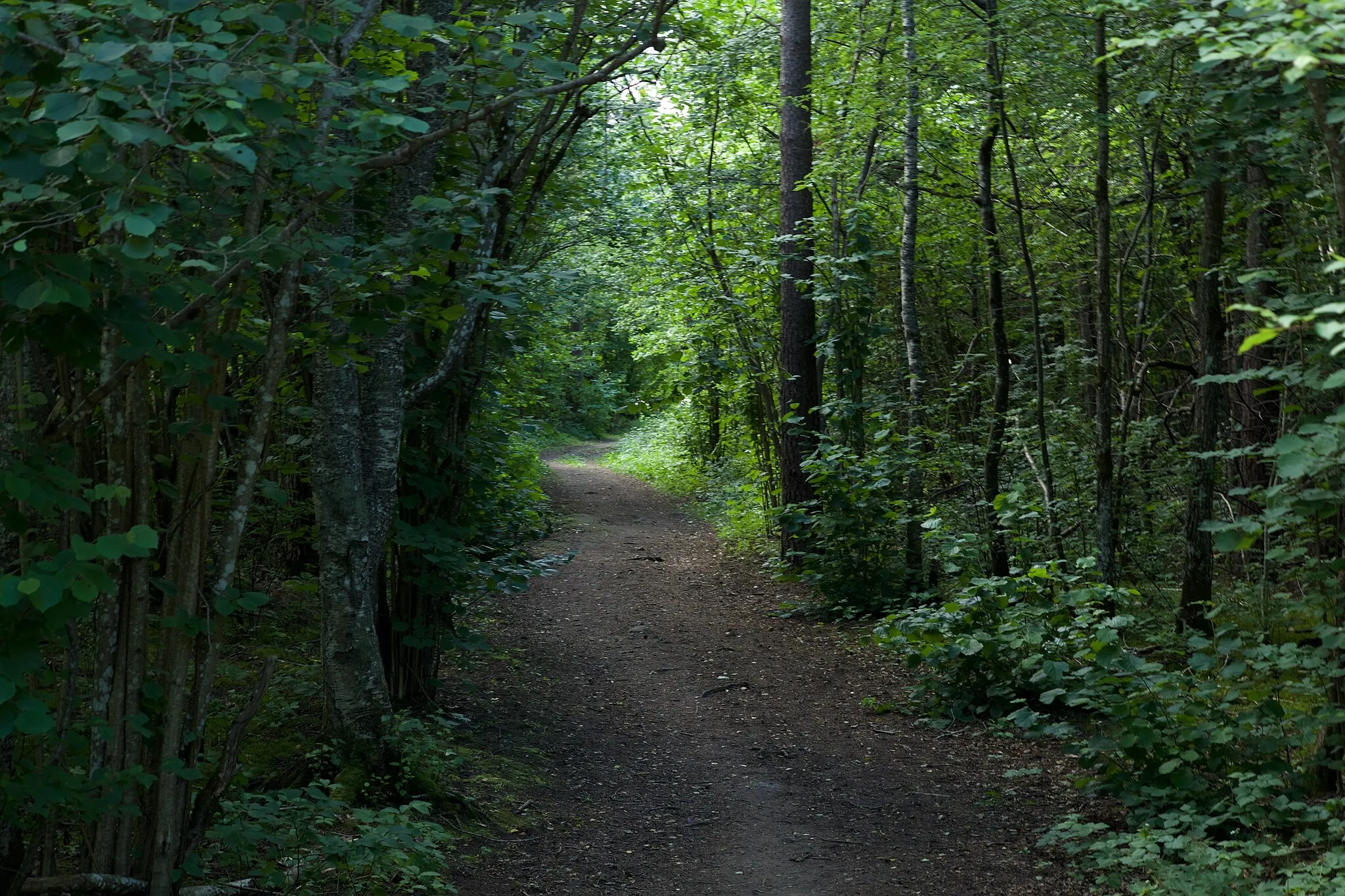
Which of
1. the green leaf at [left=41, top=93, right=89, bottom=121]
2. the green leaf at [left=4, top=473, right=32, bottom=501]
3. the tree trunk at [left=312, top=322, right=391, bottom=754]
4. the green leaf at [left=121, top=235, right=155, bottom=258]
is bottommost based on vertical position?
the tree trunk at [left=312, top=322, right=391, bottom=754]

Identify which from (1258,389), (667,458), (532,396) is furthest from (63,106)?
(667,458)

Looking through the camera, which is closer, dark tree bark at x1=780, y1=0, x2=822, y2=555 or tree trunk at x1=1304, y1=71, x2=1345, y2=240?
tree trunk at x1=1304, y1=71, x2=1345, y2=240

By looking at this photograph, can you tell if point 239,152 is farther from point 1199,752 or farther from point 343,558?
point 1199,752

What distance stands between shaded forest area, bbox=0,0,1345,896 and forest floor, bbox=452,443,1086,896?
1.13ft

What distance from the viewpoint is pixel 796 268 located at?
36.6ft

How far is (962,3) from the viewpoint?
8305 millimetres

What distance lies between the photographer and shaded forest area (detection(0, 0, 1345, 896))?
2791 mm

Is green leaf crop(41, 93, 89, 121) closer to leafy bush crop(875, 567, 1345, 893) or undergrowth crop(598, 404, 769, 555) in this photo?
leafy bush crop(875, 567, 1345, 893)

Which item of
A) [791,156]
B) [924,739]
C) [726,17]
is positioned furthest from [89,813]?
[726,17]

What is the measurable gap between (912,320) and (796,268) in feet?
6.85

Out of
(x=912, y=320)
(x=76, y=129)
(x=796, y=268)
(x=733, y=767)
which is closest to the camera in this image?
(x=76, y=129)

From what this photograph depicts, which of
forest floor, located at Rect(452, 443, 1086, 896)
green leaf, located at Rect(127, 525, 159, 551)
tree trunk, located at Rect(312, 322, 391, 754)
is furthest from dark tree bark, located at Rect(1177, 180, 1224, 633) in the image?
green leaf, located at Rect(127, 525, 159, 551)

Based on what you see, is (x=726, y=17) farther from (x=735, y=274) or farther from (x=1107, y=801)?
(x=1107, y=801)

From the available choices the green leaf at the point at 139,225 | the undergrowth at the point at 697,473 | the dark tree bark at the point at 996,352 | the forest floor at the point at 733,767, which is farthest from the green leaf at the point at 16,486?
the undergrowth at the point at 697,473
